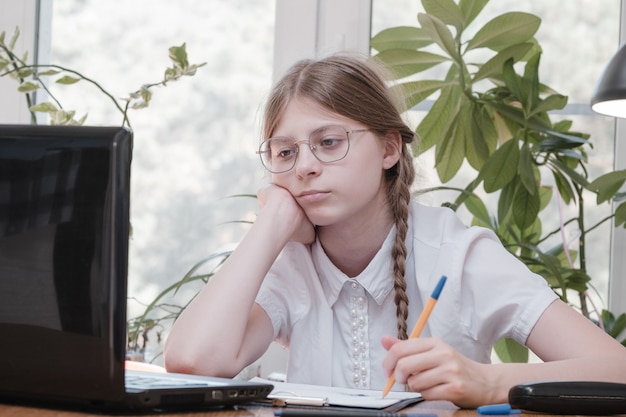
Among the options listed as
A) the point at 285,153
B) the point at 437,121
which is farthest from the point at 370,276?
the point at 437,121

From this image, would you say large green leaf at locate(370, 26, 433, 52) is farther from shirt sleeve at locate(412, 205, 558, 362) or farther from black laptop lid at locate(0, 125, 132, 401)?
black laptop lid at locate(0, 125, 132, 401)

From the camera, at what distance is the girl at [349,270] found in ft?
4.33

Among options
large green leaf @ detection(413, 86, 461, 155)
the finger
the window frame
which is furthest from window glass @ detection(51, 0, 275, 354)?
the finger

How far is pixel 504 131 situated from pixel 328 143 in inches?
36.2

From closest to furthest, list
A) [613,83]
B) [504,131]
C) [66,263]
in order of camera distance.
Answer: [66,263]
[613,83]
[504,131]

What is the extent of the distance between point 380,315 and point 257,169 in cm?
101

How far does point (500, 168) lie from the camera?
2041 millimetres

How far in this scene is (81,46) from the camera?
102 inches

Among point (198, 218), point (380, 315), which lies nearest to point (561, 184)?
point (380, 315)

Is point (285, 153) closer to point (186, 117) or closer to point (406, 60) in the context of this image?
point (406, 60)

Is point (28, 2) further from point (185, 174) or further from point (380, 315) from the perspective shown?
point (380, 315)

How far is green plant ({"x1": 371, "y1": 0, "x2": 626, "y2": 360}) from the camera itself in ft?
6.66

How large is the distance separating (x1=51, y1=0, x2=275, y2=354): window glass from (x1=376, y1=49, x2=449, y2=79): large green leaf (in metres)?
0.46

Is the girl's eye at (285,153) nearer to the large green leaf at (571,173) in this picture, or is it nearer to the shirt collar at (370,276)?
the shirt collar at (370,276)
